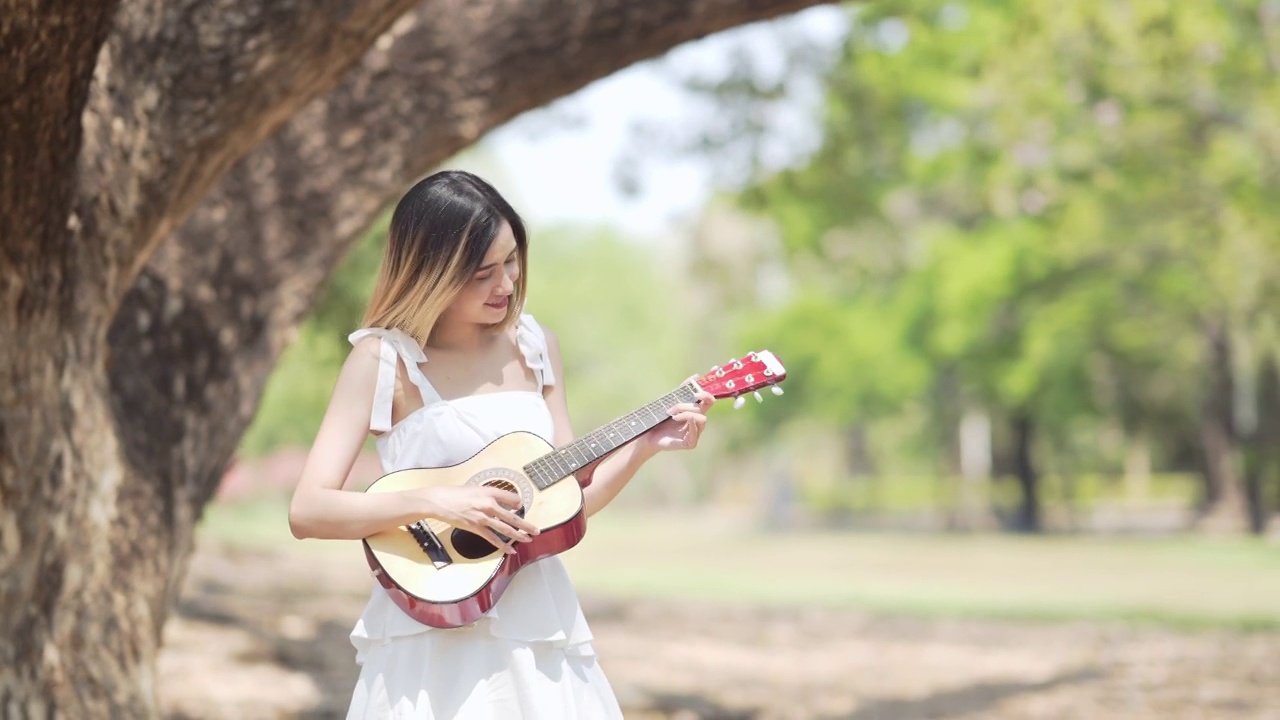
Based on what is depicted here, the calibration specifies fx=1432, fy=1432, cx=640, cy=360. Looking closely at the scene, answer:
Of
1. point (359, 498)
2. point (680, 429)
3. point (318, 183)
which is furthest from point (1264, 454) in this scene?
point (359, 498)

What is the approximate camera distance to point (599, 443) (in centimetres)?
288

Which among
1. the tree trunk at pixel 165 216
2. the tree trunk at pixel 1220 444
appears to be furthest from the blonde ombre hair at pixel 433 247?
the tree trunk at pixel 1220 444

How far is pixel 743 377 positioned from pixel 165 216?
2.06m

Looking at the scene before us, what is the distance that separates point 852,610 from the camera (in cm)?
1502

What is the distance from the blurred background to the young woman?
2889mm

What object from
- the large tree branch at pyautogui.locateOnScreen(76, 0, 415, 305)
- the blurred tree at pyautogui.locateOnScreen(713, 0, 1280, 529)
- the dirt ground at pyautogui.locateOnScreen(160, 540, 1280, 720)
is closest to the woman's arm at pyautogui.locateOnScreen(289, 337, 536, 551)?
the large tree branch at pyautogui.locateOnScreen(76, 0, 415, 305)

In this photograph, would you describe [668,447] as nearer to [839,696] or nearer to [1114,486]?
[839,696]

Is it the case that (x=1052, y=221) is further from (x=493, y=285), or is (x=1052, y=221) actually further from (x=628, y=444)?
(x=493, y=285)

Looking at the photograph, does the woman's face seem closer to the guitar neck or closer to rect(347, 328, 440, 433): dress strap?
rect(347, 328, 440, 433): dress strap

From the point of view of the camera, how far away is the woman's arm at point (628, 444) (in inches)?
115

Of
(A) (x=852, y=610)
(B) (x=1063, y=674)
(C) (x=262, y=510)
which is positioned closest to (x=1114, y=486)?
(C) (x=262, y=510)

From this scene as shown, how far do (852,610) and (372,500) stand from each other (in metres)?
12.9

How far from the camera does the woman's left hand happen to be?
2926mm

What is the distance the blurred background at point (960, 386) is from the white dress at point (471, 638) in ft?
9.58
